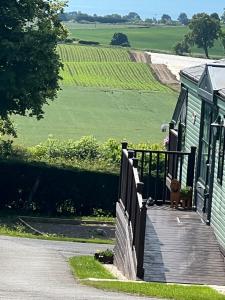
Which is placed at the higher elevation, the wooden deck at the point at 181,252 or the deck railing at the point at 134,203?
the deck railing at the point at 134,203

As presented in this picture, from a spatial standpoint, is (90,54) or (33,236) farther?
(90,54)

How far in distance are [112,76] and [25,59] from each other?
67732 millimetres

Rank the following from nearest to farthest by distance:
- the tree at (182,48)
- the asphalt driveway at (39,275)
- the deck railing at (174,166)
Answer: the asphalt driveway at (39,275) → the deck railing at (174,166) → the tree at (182,48)

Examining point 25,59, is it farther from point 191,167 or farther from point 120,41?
point 120,41

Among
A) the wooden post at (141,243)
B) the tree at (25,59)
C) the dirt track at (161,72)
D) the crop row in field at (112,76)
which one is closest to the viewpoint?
the wooden post at (141,243)

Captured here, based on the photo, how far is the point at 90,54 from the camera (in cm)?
11538

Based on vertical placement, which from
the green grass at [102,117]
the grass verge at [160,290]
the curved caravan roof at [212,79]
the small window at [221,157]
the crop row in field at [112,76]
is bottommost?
the green grass at [102,117]

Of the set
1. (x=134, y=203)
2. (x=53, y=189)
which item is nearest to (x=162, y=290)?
(x=134, y=203)

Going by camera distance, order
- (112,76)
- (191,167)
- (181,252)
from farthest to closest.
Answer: (112,76), (191,167), (181,252)

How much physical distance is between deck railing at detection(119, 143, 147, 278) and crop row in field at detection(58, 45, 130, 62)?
89.5m

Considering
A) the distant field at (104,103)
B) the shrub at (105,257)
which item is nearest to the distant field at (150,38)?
the distant field at (104,103)

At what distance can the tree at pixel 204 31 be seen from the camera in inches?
5984

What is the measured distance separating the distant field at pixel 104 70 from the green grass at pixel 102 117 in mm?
3975

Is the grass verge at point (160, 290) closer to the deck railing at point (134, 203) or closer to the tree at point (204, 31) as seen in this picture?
the deck railing at point (134, 203)
